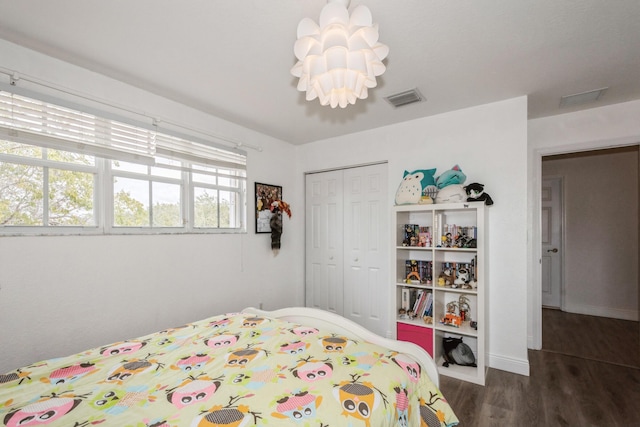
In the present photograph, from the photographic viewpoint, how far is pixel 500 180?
2.70m

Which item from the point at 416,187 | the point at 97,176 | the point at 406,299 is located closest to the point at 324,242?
the point at 406,299

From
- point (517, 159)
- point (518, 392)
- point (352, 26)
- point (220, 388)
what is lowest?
point (518, 392)

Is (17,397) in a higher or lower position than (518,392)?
higher

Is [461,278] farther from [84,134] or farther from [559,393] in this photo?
[84,134]

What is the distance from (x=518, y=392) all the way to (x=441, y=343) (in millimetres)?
669

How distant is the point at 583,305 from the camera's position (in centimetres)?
425

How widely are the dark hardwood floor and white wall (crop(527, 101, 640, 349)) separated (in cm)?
45

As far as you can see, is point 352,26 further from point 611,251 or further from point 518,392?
point 611,251

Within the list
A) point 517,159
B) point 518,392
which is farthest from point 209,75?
point 518,392

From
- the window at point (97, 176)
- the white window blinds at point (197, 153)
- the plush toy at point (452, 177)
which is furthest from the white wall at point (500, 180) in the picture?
the window at point (97, 176)

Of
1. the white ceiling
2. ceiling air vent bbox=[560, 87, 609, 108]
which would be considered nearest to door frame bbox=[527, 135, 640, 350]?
ceiling air vent bbox=[560, 87, 609, 108]

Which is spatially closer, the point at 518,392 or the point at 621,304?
the point at 518,392

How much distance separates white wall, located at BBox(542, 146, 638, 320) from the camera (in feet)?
13.1

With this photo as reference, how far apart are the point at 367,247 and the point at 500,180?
153 centimetres
